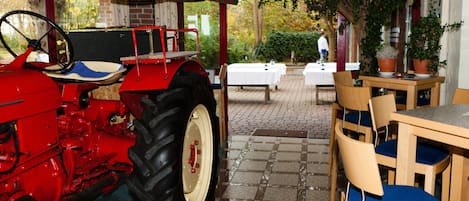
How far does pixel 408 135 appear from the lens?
2.14 m

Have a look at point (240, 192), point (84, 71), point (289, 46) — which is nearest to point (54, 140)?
point (84, 71)

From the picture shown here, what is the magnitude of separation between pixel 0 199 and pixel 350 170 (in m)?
1.60

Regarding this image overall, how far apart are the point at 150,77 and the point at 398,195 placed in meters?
1.45

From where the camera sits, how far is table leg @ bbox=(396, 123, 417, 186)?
7.02ft

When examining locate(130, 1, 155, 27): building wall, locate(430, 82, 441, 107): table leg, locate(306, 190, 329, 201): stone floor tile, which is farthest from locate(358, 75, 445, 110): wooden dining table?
locate(130, 1, 155, 27): building wall

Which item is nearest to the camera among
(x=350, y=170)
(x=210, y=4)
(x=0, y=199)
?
(x=350, y=170)

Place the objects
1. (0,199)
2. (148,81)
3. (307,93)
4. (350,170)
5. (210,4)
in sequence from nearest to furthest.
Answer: (350,170) → (0,199) → (148,81) → (210,4) → (307,93)

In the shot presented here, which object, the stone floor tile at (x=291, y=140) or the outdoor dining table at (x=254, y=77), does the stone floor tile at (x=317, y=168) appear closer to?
the stone floor tile at (x=291, y=140)

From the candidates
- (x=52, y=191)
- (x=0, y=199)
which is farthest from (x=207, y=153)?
(x=0, y=199)

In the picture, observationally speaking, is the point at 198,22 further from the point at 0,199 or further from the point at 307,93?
the point at 307,93

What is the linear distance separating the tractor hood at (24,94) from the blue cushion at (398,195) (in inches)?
60.9

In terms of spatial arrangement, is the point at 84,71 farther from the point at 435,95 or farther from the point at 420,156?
the point at 435,95

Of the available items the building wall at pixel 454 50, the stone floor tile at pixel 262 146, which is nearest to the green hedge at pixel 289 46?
the stone floor tile at pixel 262 146

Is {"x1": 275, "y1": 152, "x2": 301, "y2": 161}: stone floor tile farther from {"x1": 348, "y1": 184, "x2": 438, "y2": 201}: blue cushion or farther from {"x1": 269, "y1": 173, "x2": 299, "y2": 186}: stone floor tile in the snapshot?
{"x1": 348, "y1": 184, "x2": 438, "y2": 201}: blue cushion
